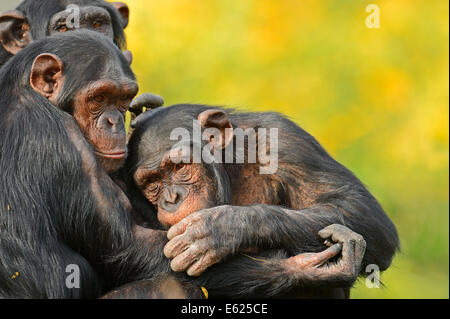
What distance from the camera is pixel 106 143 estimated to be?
4.78 m

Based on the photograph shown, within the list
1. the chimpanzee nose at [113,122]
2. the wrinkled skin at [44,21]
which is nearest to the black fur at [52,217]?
the chimpanzee nose at [113,122]

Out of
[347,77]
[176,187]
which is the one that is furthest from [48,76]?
[347,77]

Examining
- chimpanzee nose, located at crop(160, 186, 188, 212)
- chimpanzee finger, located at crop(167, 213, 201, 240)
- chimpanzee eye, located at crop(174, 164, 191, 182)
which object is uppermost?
chimpanzee eye, located at crop(174, 164, 191, 182)

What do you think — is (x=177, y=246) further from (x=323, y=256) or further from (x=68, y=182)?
(x=323, y=256)

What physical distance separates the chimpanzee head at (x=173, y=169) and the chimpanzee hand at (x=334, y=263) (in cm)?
61

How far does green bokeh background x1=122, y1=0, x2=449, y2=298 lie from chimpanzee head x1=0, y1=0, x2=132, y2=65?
17.3ft

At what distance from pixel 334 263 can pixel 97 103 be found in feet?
5.16

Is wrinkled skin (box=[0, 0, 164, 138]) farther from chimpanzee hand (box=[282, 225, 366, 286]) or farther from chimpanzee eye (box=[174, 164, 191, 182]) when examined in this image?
chimpanzee hand (box=[282, 225, 366, 286])

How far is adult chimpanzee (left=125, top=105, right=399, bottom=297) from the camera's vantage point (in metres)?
4.71

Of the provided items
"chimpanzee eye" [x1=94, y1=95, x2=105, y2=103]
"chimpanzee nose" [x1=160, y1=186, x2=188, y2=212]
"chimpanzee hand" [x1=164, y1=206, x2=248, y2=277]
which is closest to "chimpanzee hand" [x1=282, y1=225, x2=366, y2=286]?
"chimpanzee hand" [x1=164, y1=206, x2=248, y2=277]

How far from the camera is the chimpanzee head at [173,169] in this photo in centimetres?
492

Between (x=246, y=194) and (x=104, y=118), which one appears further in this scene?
(x=246, y=194)

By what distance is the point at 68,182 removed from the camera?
4.52 meters

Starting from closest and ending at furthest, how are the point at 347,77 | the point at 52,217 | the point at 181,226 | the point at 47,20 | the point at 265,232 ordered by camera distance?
the point at 52,217 → the point at 181,226 → the point at 265,232 → the point at 47,20 → the point at 347,77
